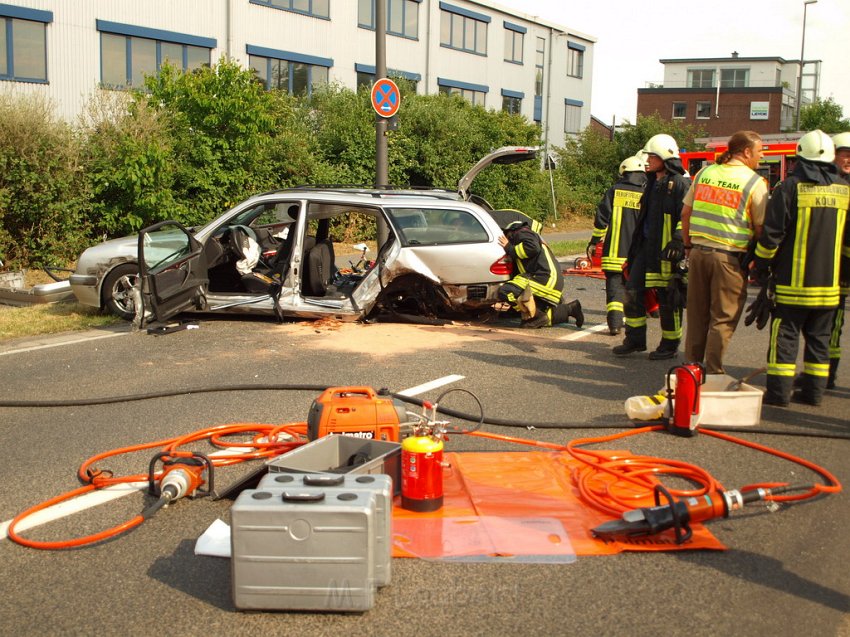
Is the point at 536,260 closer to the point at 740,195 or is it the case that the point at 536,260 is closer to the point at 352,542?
the point at 740,195

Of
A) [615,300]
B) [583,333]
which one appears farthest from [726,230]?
[583,333]

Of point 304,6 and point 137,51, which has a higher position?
point 304,6

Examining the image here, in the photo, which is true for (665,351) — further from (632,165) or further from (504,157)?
(504,157)

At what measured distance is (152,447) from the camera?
5.53m

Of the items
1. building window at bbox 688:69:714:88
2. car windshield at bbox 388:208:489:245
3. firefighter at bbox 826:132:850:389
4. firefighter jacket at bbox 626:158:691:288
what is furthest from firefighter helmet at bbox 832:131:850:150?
building window at bbox 688:69:714:88

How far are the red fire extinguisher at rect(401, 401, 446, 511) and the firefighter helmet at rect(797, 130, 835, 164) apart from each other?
149 inches

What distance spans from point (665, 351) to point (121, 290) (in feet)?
19.6

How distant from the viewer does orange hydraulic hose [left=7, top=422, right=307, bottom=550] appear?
4.16 metres

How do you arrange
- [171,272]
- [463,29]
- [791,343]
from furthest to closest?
1. [463,29]
2. [171,272]
3. [791,343]

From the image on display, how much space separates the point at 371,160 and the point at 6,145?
8987 mm

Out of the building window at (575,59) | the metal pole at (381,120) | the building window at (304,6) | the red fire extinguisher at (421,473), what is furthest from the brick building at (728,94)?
the red fire extinguisher at (421,473)

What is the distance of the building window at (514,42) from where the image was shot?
140 feet

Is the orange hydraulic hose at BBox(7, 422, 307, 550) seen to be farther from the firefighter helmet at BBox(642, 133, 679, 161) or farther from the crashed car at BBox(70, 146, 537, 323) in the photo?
the firefighter helmet at BBox(642, 133, 679, 161)

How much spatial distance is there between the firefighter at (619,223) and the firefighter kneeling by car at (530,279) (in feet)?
1.97
